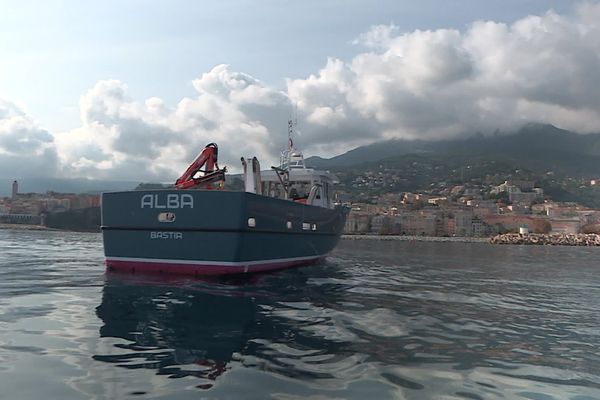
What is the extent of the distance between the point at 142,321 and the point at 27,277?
5663mm

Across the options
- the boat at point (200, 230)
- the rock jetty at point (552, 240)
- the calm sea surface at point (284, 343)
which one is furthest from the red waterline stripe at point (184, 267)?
the rock jetty at point (552, 240)

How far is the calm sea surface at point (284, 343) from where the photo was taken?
3680mm

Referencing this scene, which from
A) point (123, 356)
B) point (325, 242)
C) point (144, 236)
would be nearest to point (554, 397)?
point (123, 356)

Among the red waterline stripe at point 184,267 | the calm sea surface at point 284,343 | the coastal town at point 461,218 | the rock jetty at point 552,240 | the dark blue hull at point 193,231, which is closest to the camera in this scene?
the calm sea surface at point 284,343

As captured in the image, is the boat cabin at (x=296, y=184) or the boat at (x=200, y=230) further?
the boat cabin at (x=296, y=184)

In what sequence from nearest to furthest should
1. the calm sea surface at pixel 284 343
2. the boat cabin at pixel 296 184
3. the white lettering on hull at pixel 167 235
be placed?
the calm sea surface at pixel 284 343
the white lettering on hull at pixel 167 235
the boat cabin at pixel 296 184

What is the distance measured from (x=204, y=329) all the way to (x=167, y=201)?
5831 millimetres

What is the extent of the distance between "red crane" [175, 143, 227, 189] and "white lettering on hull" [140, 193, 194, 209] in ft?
9.94

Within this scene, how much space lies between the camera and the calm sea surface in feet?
12.1

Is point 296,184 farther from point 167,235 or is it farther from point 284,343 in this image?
point 284,343

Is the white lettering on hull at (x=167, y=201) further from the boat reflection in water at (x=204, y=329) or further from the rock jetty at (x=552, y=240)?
the rock jetty at (x=552, y=240)

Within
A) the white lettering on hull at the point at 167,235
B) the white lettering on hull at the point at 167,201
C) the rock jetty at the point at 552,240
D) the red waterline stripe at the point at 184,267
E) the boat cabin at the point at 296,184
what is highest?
the boat cabin at the point at 296,184

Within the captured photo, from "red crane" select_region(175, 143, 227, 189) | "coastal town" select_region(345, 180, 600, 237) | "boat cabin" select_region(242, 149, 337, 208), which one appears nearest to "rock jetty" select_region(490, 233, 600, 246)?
"coastal town" select_region(345, 180, 600, 237)

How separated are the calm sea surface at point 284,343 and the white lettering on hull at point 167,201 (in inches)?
80.2
